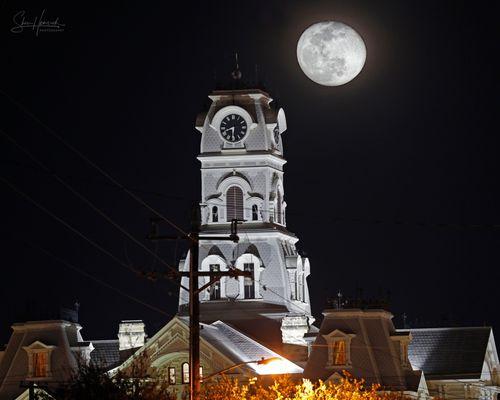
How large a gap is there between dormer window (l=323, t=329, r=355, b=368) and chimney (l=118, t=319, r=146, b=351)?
16.3 meters

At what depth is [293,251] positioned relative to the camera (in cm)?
13638

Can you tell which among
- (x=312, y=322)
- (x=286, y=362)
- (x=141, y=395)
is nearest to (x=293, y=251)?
(x=312, y=322)

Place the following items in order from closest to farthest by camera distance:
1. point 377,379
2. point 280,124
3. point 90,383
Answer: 1. point 90,383
2. point 377,379
3. point 280,124

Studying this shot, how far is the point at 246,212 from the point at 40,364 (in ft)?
62.0

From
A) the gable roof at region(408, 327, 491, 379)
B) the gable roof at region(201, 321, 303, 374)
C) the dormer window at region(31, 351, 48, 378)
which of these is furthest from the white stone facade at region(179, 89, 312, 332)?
the dormer window at region(31, 351, 48, 378)

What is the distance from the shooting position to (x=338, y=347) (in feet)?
385

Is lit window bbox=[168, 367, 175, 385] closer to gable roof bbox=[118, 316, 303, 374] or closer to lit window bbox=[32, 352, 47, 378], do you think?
gable roof bbox=[118, 316, 303, 374]

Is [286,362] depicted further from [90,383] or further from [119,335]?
[90,383]

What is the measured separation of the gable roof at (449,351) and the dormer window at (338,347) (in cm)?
926

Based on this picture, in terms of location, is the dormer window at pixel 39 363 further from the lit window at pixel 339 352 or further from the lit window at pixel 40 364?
the lit window at pixel 339 352

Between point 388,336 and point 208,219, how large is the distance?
63.9 ft

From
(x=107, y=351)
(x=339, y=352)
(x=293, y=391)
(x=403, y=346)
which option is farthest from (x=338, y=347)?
(x=107, y=351)

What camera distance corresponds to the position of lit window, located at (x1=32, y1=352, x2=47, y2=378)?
12181 cm

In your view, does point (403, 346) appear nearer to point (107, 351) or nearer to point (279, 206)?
point (279, 206)
